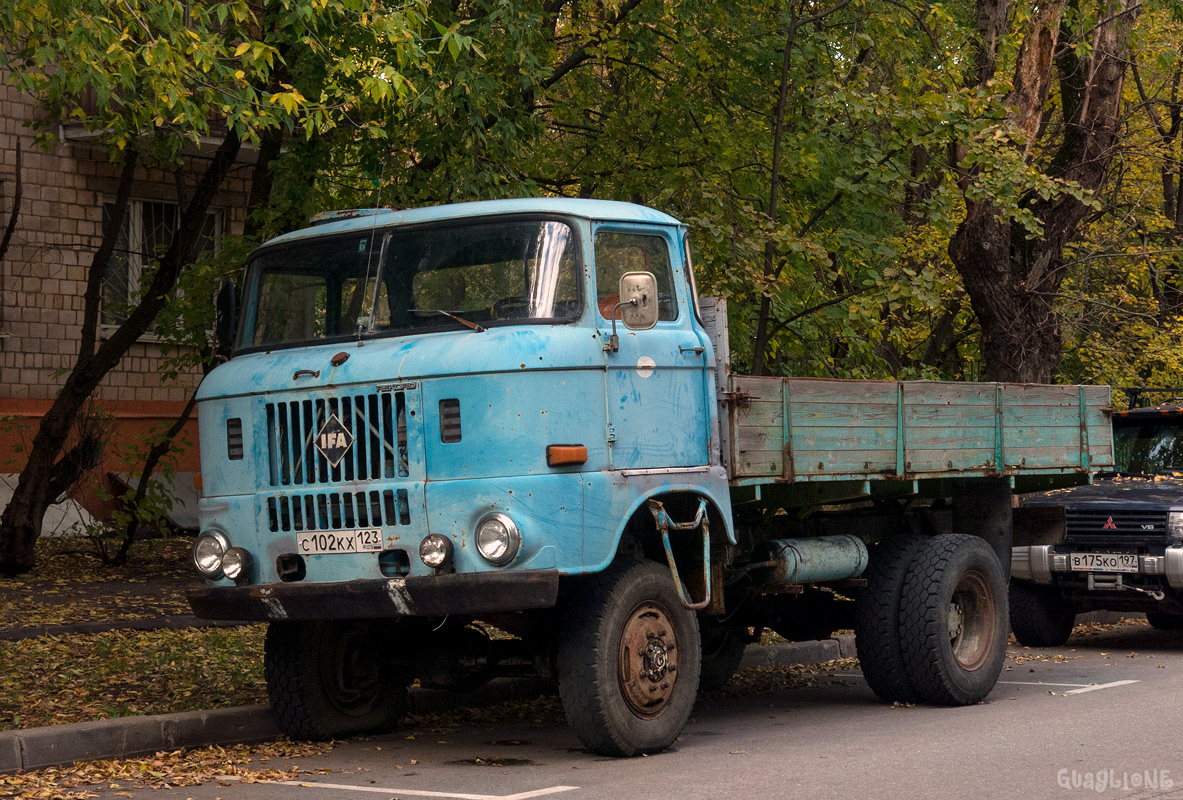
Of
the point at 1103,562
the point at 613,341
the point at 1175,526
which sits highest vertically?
the point at 613,341

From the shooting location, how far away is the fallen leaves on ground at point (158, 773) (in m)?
6.55

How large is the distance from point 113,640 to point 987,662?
20.2 ft

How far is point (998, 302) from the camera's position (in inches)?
612

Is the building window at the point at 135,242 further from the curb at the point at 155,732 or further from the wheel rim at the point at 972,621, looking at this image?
the wheel rim at the point at 972,621

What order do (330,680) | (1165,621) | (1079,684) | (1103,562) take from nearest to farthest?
(330,680) → (1079,684) → (1103,562) → (1165,621)

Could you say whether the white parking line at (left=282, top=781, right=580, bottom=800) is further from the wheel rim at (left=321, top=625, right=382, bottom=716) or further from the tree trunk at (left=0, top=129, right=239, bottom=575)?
the tree trunk at (left=0, top=129, right=239, bottom=575)

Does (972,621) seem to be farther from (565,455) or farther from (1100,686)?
(565,455)

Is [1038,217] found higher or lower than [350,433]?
higher

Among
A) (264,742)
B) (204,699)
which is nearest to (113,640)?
(204,699)

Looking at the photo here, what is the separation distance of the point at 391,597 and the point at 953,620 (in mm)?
4156

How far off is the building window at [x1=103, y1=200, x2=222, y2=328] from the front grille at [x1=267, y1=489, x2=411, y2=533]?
39.9ft

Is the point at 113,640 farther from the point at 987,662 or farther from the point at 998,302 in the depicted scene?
the point at 998,302

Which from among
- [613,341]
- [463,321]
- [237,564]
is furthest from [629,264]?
[237,564]

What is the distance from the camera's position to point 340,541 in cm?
710
